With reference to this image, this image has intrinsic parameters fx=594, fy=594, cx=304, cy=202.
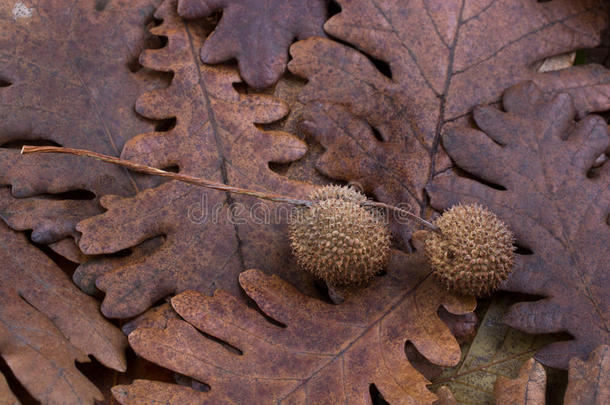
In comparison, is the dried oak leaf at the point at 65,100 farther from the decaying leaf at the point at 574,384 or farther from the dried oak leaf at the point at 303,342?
the decaying leaf at the point at 574,384

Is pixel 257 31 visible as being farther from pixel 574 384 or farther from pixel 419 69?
pixel 574 384

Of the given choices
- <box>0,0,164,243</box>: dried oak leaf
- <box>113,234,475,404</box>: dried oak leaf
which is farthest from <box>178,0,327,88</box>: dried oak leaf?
<box>113,234,475,404</box>: dried oak leaf

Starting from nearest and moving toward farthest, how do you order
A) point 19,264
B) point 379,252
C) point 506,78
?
1. point 379,252
2. point 19,264
3. point 506,78

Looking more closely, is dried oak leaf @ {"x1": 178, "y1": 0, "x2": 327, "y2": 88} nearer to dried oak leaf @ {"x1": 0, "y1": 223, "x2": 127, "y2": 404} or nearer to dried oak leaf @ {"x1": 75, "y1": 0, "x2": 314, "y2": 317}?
dried oak leaf @ {"x1": 75, "y1": 0, "x2": 314, "y2": 317}

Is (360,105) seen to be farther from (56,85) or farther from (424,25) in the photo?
(56,85)

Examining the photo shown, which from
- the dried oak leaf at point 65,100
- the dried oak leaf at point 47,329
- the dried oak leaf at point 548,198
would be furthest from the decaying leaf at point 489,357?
the dried oak leaf at point 65,100

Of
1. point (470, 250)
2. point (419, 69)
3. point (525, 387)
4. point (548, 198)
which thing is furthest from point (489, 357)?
A: point (419, 69)

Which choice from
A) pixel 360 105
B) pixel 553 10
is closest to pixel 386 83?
pixel 360 105

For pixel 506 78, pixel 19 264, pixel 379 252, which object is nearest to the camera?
pixel 379 252
